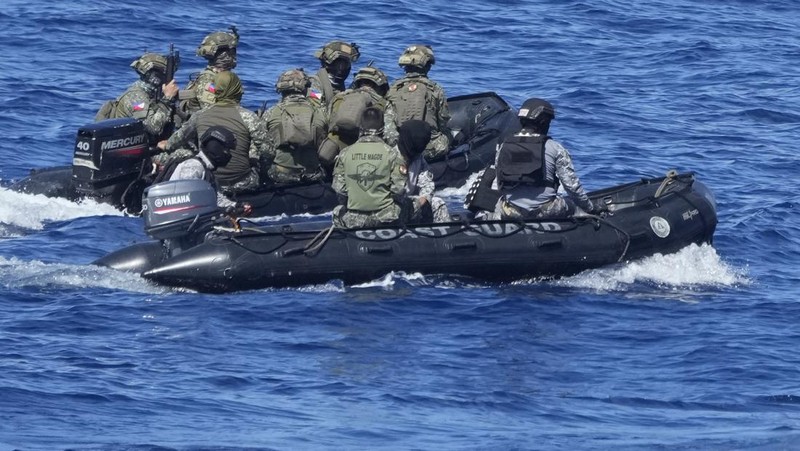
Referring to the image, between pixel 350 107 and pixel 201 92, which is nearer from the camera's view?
pixel 350 107

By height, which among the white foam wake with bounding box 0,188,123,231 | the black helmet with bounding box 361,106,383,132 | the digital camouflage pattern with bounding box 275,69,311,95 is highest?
the black helmet with bounding box 361,106,383,132

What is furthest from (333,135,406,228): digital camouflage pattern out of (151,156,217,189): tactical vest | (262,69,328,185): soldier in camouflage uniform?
(262,69,328,185): soldier in camouflage uniform

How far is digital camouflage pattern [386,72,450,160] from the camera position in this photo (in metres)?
15.8

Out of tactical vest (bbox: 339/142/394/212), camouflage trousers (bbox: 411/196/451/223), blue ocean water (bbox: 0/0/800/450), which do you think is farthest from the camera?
camouflage trousers (bbox: 411/196/451/223)

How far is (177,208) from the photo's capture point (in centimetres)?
1239

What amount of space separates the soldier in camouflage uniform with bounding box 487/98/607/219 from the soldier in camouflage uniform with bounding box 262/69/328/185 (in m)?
2.79

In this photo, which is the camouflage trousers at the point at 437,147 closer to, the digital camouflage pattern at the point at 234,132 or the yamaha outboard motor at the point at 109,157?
the digital camouflage pattern at the point at 234,132

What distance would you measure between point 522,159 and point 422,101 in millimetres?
3078

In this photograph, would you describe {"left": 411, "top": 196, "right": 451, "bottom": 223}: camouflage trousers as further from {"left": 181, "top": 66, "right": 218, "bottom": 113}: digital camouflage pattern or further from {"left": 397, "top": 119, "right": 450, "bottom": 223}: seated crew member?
{"left": 181, "top": 66, "right": 218, "bottom": 113}: digital camouflage pattern

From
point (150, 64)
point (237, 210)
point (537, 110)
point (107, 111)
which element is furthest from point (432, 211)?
point (107, 111)

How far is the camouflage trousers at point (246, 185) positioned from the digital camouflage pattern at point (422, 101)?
4.84 ft

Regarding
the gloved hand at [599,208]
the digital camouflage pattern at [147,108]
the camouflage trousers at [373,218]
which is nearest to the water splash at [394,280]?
the camouflage trousers at [373,218]

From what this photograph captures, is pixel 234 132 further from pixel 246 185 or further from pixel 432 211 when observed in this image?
pixel 432 211

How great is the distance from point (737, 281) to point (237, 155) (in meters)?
4.79
